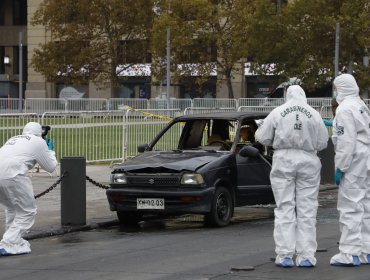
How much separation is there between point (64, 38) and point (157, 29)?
937cm

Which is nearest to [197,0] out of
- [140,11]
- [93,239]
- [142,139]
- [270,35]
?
[140,11]

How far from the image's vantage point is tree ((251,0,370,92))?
40.4 metres

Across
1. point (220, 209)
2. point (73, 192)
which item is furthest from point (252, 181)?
point (73, 192)

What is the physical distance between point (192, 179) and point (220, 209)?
28.3 inches

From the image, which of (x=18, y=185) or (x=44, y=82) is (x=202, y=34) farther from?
(x=18, y=185)

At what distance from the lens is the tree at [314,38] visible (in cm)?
4044

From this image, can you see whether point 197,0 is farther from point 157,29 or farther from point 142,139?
point 142,139

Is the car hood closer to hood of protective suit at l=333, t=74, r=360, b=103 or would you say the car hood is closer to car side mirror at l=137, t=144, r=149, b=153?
car side mirror at l=137, t=144, r=149, b=153

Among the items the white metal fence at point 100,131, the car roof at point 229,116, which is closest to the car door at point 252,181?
the car roof at point 229,116

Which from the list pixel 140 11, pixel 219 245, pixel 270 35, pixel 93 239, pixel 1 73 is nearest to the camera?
pixel 219 245

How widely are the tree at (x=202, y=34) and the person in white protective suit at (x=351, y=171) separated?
1582 inches

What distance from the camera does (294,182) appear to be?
30.3ft

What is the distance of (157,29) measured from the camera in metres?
51.5

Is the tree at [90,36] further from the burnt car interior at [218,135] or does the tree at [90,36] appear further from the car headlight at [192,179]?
the car headlight at [192,179]
